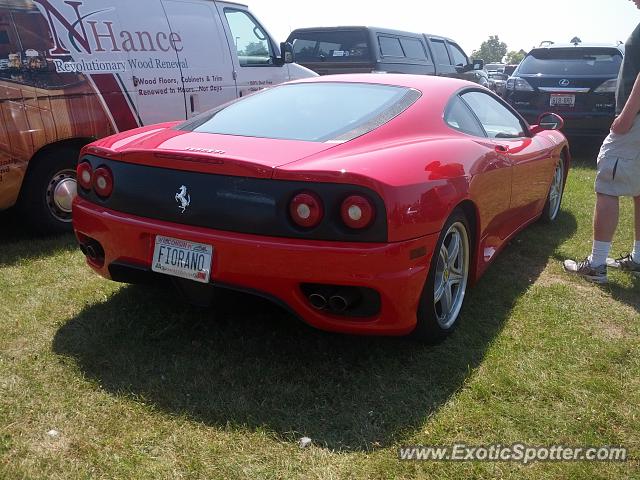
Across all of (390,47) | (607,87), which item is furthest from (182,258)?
(390,47)

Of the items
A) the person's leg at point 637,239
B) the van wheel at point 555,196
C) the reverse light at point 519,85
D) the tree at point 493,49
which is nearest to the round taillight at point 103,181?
the person's leg at point 637,239

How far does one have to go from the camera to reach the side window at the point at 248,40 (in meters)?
6.08

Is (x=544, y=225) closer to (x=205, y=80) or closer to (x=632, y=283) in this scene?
(x=632, y=283)

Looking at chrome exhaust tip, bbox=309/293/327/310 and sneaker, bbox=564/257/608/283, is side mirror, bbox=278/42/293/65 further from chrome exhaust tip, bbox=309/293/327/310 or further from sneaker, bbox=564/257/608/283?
chrome exhaust tip, bbox=309/293/327/310

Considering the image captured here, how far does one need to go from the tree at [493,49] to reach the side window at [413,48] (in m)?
112

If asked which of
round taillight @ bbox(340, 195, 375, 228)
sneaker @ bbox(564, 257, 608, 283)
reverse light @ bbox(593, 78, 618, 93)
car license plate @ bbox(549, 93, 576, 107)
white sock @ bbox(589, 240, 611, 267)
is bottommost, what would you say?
sneaker @ bbox(564, 257, 608, 283)

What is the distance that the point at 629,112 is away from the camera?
372 centimetres

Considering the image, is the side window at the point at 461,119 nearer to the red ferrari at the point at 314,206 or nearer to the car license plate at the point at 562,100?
the red ferrari at the point at 314,206

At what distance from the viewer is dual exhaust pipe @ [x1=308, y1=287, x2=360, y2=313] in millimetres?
2490

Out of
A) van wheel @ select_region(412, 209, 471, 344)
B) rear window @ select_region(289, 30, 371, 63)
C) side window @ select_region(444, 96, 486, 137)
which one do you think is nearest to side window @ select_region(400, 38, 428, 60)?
rear window @ select_region(289, 30, 371, 63)

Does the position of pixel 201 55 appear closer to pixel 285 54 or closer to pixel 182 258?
pixel 285 54

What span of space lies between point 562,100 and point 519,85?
26.4 inches

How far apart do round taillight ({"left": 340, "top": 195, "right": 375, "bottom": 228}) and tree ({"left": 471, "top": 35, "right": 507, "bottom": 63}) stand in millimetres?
122114

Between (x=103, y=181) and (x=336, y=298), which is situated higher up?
(x=103, y=181)
